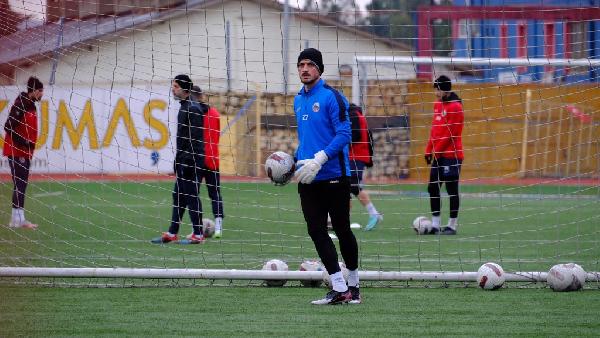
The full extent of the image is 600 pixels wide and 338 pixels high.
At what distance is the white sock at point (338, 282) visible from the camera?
918cm

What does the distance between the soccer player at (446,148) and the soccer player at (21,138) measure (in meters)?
5.04

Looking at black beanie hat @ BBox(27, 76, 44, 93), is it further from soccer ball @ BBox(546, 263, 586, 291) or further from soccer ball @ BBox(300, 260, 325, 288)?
soccer ball @ BBox(546, 263, 586, 291)

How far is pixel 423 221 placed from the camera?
15.7 meters

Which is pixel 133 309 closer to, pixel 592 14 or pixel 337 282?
pixel 337 282

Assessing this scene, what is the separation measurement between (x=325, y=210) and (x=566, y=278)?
220 cm

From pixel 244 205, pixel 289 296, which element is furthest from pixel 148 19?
pixel 244 205

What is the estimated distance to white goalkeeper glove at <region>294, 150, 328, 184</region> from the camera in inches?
350

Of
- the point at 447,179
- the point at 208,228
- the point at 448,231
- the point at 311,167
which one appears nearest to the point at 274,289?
the point at 311,167

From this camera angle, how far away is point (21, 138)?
47.5ft

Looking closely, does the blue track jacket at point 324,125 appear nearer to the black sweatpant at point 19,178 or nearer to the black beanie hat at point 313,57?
the black beanie hat at point 313,57

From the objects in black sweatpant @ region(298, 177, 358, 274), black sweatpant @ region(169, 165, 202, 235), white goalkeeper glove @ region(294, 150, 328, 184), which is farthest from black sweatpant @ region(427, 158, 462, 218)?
white goalkeeper glove @ region(294, 150, 328, 184)

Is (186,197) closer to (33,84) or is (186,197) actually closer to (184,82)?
(184,82)

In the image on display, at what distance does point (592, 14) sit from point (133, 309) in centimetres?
801

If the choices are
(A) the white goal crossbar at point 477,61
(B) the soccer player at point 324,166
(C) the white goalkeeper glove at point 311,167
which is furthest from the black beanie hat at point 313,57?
(A) the white goal crossbar at point 477,61
